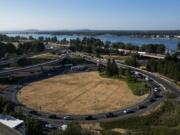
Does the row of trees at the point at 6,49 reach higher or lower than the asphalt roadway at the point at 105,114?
higher

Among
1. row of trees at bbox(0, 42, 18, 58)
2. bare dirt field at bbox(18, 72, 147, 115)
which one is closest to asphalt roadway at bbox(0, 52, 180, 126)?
bare dirt field at bbox(18, 72, 147, 115)

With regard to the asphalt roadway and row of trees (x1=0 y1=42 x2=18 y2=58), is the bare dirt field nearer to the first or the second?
the asphalt roadway

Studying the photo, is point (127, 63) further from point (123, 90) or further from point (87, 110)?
point (87, 110)

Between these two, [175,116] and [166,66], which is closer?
[175,116]

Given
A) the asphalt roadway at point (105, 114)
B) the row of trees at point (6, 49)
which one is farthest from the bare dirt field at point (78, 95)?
the row of trees at point (6, 49)

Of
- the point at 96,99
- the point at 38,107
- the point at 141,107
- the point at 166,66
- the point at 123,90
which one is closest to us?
the point at 141,107

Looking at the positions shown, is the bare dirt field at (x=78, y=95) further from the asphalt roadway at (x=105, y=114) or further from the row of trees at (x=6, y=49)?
the row of trees at (x=6, y=49)

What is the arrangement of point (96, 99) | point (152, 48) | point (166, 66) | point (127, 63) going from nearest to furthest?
point (96, 99)
point (166, 66)
point (127, 63)
point (152, 48)

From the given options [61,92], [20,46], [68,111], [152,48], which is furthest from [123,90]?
[20,46]

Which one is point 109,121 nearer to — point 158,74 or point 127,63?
point 158,74
